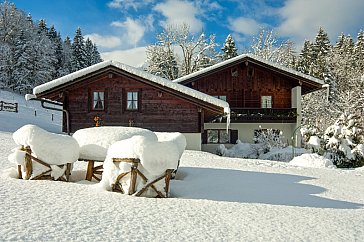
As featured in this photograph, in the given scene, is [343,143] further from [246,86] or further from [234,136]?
[246,86]

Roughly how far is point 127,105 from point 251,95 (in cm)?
1156

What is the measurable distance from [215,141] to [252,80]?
19.4ft

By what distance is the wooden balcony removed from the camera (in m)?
24.9

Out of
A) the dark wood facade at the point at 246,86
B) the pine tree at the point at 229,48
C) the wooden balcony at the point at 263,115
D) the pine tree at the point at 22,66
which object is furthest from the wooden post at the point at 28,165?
the pine tree at the point at 22,66

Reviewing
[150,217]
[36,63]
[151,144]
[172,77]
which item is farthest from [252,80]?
[36,63]

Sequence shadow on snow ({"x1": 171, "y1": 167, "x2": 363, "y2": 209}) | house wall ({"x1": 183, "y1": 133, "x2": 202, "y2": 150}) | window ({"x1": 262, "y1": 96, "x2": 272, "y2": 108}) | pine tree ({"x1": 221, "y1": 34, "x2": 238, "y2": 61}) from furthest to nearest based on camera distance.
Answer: pine tree ({"x1": 221, "y1": 34, "x2": 238, "y2": 61}) < window ({"x1": 262, "y1": 96, "x2": 272, "y2": 108}) < house wall ({"x1": 183, "y1": 133, "x2": 202, "y2": 150}) < shadow on snow ({"x1": 171, "y1": 167, "x2": 363, "y2": 209})

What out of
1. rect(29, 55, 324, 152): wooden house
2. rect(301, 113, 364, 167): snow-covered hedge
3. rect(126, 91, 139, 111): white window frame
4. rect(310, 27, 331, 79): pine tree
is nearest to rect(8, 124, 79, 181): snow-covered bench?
rect(29, 55, 324, 152): wooden house

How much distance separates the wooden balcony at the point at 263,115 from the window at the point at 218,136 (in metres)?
1.08

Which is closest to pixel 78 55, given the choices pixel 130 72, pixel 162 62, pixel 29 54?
pixel 29 54

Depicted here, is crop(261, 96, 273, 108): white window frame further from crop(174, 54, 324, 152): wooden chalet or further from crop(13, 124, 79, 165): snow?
crop(13, 124, 79, 165): snow

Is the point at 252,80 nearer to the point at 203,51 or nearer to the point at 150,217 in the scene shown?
A: the point at 203,51

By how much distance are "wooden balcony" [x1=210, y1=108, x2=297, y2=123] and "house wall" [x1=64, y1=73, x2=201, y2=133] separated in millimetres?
6651

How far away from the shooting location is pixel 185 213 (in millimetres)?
5488

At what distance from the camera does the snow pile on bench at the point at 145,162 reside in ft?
21.8
